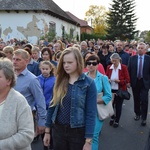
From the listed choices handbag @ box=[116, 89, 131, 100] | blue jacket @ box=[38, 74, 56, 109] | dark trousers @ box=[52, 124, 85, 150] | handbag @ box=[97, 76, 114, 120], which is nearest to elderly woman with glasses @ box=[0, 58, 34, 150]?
dark trousers @ box=[52, 124, 85, 150]

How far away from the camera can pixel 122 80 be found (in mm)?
6809

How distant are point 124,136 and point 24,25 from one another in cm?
2252

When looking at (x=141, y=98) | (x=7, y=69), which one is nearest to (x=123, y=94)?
(x=141, y=98)

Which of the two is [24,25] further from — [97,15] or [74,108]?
[97,15]

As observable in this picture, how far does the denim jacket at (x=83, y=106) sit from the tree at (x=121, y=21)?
54.0 metres

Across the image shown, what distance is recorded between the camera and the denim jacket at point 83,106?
3107 mm

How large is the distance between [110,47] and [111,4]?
48579 mm

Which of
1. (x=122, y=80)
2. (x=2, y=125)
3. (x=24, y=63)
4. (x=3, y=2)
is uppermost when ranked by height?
(x=3, y=2)

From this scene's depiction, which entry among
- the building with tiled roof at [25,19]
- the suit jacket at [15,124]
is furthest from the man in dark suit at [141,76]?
the building with tiled roof at [25,19]

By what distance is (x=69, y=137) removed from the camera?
3.19 meters

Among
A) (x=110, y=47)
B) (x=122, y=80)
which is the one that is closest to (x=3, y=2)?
(x=110, y=47)

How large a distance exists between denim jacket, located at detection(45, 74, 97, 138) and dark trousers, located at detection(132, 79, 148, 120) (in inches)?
167

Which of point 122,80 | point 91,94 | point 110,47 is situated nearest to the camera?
point 91,94

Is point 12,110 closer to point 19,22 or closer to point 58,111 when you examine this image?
point 58,111
